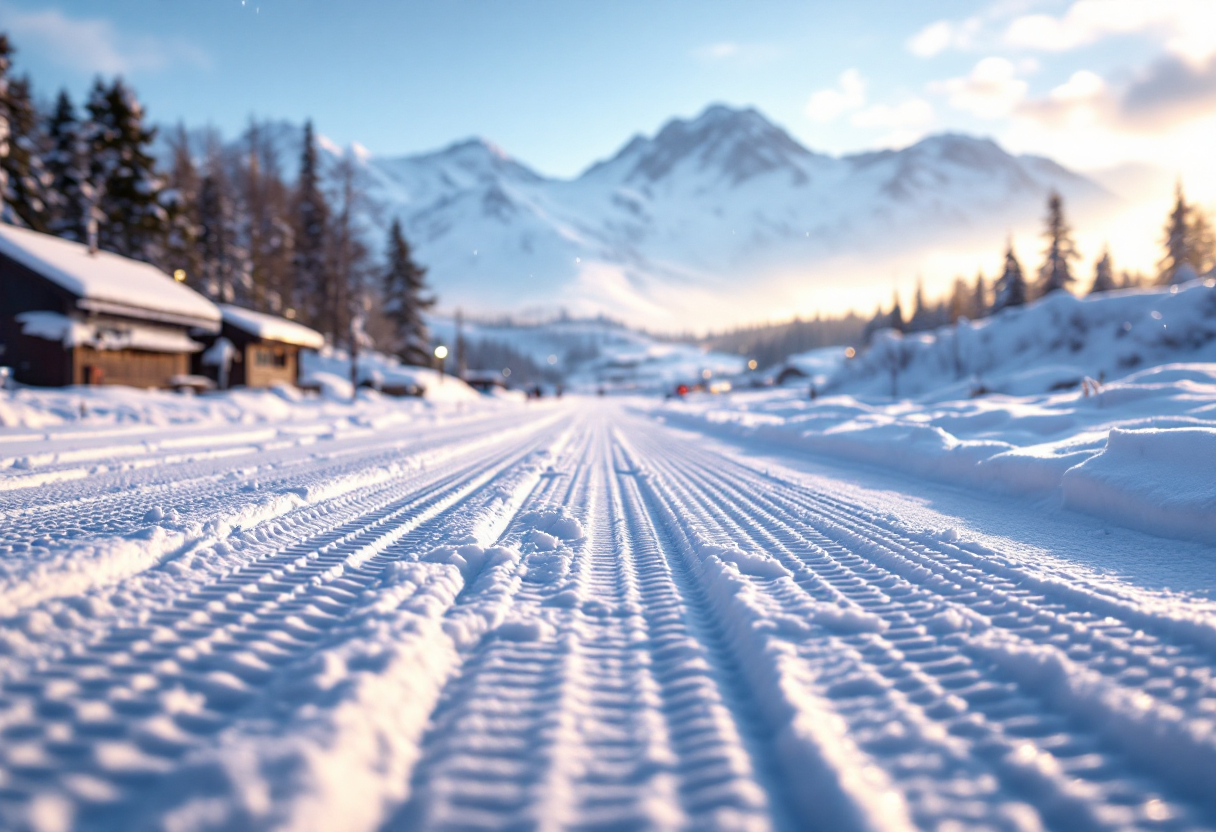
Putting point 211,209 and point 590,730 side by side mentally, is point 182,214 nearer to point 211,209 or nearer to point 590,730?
point 211,209

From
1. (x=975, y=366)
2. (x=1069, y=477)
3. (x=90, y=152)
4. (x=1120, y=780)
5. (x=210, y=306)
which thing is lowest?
(x=1120, y=780)

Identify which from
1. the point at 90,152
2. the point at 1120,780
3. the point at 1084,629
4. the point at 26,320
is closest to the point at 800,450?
the point at 1084,629

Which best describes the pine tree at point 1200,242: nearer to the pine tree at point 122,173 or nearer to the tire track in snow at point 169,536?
the tire track in snow at point 169,536

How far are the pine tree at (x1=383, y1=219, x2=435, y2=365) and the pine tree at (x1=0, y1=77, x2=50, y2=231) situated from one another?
20482 mm

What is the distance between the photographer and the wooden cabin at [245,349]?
28672 millimetres

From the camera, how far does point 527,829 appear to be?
60.5 inches

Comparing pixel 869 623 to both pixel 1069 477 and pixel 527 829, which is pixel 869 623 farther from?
pixel 1069 477

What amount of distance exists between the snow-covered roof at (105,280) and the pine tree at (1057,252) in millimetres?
63909

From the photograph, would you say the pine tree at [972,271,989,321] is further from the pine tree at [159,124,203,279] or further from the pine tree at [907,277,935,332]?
the pine tree at [159,124,203,279]

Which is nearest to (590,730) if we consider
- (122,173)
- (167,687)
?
(167,687)

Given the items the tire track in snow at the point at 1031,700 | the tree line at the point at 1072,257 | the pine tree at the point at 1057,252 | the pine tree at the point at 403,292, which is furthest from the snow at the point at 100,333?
the pine tree at the point at 1057,252

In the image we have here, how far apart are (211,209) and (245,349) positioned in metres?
16.1

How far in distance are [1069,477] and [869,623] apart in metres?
4.24

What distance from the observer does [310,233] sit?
1677 inches
